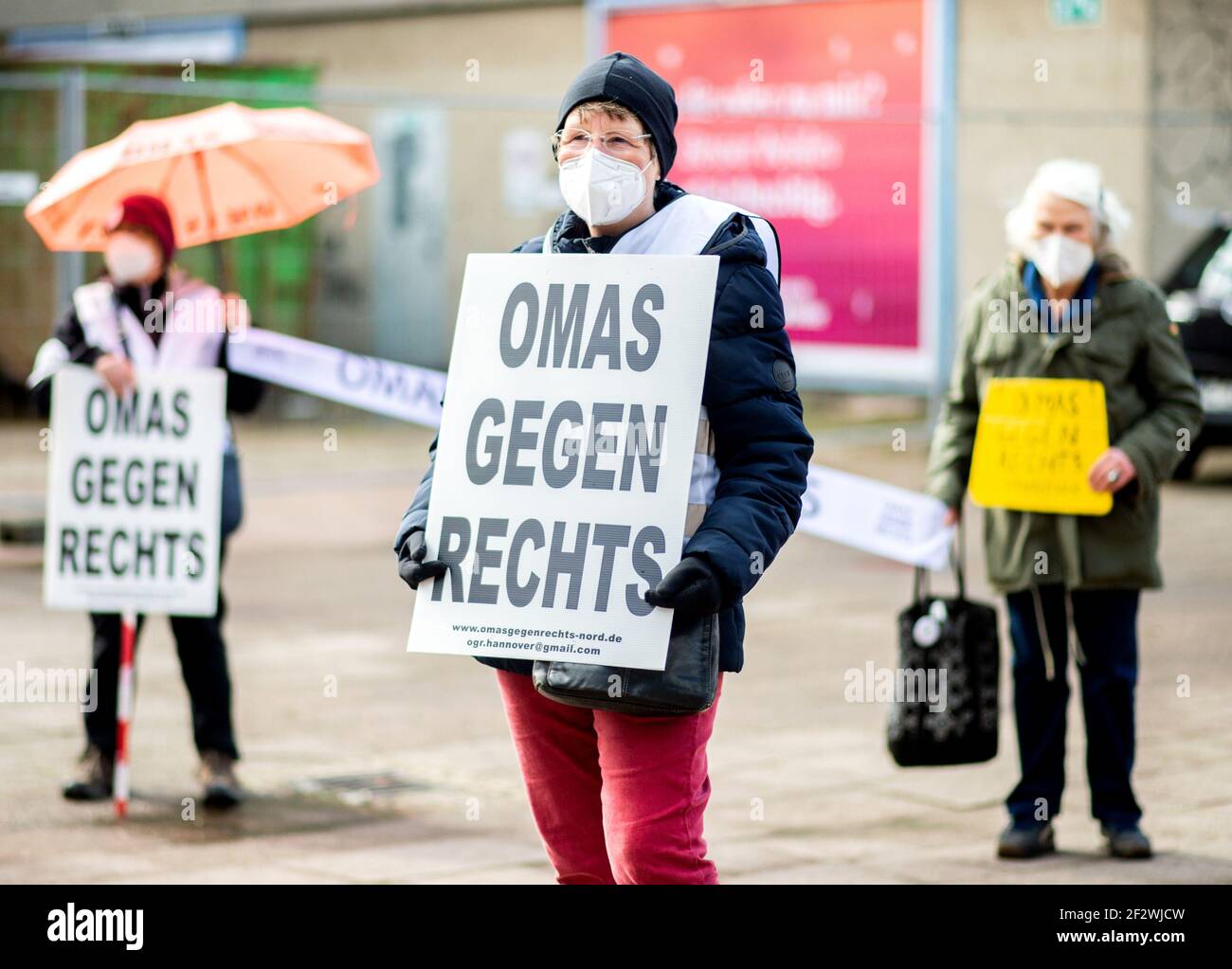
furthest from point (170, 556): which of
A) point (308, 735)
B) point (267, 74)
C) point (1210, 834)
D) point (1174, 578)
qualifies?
point (267, 74)

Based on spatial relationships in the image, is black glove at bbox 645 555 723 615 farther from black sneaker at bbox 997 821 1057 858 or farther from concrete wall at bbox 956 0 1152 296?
concrete wall at bbox 956 0 1152 296

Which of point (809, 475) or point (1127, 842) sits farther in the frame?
point (809, 475)

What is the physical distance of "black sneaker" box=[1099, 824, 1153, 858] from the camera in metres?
5.52

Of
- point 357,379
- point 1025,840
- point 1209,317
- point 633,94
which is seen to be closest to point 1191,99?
point 1209,317

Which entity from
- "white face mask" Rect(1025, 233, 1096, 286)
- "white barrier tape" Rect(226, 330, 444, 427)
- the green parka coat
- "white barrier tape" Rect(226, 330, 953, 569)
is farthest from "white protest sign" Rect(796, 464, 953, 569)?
"white barrier tape" Rect(226, 330, 444, 427)

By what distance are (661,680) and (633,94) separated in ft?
3.53

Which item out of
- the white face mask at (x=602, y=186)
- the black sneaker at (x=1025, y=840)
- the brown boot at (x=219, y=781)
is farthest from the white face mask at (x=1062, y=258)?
the brown boot at (x=219, y=781)

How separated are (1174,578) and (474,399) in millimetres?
7274

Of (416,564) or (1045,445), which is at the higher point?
(1045,445)

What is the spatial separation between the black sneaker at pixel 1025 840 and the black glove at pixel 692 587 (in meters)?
2.38

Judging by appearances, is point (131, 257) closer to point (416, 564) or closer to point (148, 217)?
point (148, 217)

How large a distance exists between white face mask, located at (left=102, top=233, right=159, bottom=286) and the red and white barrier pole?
41.1 inches

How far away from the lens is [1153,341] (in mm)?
5621

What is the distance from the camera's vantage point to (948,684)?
558cm
